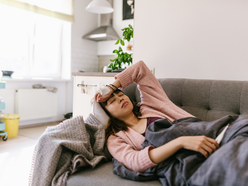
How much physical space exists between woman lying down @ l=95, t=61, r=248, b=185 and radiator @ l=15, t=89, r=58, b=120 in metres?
3.03

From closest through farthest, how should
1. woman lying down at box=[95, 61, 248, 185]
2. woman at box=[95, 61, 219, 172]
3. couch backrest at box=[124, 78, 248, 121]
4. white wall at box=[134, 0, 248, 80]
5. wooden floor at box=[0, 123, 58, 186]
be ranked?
woman lying down at box=[95, 61, 248, 185] → woman at box=[95, 61, 219, 172] → couch backrest at box=[124, 78, 248, 121] → white wall at box=[134, 0, 248, 80] → wooden floor at box=[0, 123, 58, 186]

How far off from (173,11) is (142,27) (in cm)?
36

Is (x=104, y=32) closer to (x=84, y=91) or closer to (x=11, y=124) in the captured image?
(x=84, y=91)

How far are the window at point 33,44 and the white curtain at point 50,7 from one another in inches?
6.4

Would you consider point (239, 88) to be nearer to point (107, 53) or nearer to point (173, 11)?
point (173, 11)

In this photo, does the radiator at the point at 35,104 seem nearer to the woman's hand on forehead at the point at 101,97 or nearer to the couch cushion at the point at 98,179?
the woman's hand on forehead at the point at 101,97

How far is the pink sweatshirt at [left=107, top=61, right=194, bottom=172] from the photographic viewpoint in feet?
3.74

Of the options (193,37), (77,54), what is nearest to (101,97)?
(193,37)

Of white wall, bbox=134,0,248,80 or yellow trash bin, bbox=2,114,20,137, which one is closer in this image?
white wall, bbox=134,0,248,80

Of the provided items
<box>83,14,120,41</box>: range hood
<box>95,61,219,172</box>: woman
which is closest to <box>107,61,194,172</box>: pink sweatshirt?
<box>95,61,219,172</box>: woman

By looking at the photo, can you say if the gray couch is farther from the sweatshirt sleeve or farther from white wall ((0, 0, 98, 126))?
white wall ((0, 0, 98, 126))

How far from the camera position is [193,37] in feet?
6.98

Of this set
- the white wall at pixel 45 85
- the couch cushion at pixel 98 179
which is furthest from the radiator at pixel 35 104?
the couch cushion at pixel 98 179

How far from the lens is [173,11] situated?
223cm
